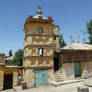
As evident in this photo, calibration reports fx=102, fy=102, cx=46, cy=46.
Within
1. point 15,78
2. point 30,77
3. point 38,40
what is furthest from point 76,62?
point 15,78

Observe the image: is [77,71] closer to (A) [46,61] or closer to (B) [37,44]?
(A) [46,61]

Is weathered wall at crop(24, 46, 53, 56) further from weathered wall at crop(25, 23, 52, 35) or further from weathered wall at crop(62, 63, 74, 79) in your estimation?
weathered wall at crop(62, 63, 74, 79)

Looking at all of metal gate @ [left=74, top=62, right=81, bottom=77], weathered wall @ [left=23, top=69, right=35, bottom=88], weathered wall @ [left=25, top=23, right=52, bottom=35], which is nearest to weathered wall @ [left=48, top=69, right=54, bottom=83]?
weathered wall @ [left=23, top=69, right=35, bottom=88]

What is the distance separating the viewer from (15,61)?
3045 cm

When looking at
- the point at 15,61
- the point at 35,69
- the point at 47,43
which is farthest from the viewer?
the point at 15,61

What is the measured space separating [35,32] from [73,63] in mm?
8175

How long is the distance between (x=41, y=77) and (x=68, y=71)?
458cm

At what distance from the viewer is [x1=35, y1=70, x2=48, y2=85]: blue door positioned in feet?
51.1

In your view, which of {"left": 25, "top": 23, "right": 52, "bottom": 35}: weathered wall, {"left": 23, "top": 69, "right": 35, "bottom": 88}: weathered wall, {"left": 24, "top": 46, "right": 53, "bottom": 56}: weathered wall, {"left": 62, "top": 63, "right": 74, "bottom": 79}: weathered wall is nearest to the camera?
{"left": 23, "top": 69, "right": 35, "bottom": 88}: weathered wall

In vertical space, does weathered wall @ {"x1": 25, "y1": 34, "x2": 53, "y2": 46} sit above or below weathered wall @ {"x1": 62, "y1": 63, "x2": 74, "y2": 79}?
above

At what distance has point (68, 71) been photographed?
16.9 meters

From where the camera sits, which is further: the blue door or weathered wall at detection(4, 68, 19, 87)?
weathered wall at detection(4, 68, 19, 87)

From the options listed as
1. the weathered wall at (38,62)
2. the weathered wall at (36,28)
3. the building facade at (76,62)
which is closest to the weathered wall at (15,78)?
the weathered wall at (38,62)

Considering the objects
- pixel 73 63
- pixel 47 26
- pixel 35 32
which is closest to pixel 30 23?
pixel 35 32
